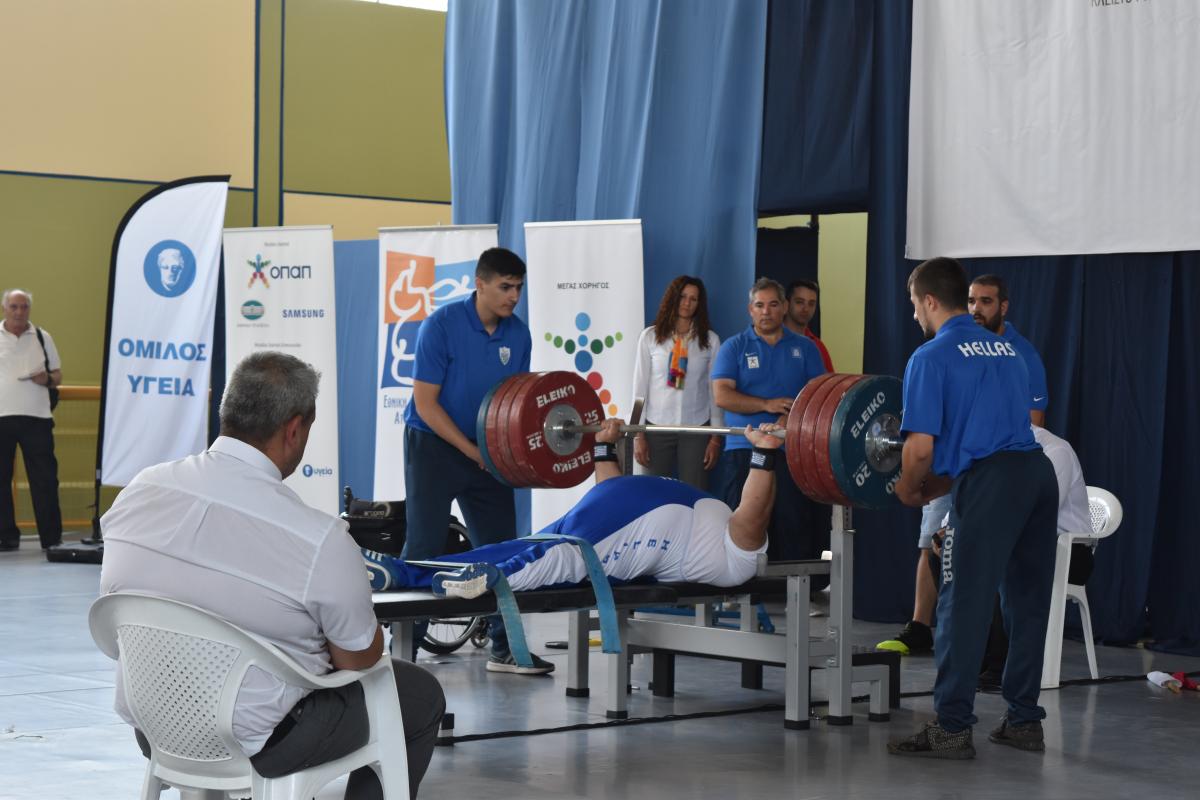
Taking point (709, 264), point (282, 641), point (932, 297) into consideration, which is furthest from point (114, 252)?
point (282, 641)

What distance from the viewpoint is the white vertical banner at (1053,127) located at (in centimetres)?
606

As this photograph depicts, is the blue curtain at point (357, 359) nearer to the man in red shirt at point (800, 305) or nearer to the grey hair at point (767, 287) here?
the man in red shirt at point (800, 305)

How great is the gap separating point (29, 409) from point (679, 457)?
4.42 m

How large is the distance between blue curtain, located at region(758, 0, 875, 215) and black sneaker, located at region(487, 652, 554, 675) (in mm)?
2494

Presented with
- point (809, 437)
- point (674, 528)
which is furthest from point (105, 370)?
point (809, 437)

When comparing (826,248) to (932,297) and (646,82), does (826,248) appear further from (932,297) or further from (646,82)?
(932,297)

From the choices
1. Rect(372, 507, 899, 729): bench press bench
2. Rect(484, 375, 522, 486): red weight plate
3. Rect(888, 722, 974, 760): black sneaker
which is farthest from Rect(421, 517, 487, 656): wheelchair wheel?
Rect(888, 722, 974, 760): black sneaker

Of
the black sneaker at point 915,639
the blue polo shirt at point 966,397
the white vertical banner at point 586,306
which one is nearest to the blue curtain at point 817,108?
the white vertical banner at point 586,306

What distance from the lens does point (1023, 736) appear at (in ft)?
14.6

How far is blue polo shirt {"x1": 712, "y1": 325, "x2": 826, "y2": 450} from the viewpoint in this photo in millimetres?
6512

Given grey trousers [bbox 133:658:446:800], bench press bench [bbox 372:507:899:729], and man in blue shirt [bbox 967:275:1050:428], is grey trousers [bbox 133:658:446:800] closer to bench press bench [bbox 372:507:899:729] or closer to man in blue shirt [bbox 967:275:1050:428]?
bench press bench [bbox 372:507:899:729]

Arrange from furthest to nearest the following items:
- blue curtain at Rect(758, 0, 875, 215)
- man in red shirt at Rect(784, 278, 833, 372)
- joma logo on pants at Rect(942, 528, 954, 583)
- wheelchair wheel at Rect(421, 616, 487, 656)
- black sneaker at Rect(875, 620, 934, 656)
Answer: man in red shirt at Rect(784, 278, 833, 372)
blue curtain at Rect(758, 0, 875, 215)
black sneaker at Rect(875, 620, 934, 656)
wheelchair wheel at Rect(421, 616, 487, 656)
joma logo on pants at Rect(942, 528, 954, 583)

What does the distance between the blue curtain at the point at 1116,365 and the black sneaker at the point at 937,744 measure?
2469 mm

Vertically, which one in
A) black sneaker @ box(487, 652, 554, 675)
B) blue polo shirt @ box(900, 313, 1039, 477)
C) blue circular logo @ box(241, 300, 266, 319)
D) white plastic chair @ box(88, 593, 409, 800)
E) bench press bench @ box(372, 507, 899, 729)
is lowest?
black sneaker @ box(487, 652, 554, 675)
